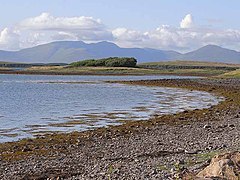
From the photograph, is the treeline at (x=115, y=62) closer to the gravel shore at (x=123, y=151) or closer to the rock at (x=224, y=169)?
the gravel shore at (x=123, y=151)

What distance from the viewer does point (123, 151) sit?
733 inches

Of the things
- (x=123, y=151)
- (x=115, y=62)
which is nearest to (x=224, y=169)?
(x=123, y=151)

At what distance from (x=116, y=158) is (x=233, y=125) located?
33.6 ft

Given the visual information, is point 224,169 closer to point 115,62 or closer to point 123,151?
point 123,151

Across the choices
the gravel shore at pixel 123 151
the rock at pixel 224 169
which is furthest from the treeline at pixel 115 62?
the rock at pixel 224 169

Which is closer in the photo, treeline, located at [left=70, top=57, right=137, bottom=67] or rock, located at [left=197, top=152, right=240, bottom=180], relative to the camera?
rock, located at [left=197, top=152, right=240, bottom=180]

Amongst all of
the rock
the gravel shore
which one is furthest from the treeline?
the rock

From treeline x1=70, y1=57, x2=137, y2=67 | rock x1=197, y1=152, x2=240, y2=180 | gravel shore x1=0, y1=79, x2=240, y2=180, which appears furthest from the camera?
treeline x1=70, y1=57, x2=137, y2=67

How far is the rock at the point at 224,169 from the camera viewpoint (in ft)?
34.1

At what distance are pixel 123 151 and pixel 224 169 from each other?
834 cm

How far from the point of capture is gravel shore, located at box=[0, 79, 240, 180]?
1402 cm

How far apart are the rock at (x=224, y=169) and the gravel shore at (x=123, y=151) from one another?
851 mm

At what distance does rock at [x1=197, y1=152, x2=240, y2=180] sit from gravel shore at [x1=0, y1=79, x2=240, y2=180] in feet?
2.79

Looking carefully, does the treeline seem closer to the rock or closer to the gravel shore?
the gravel shore
